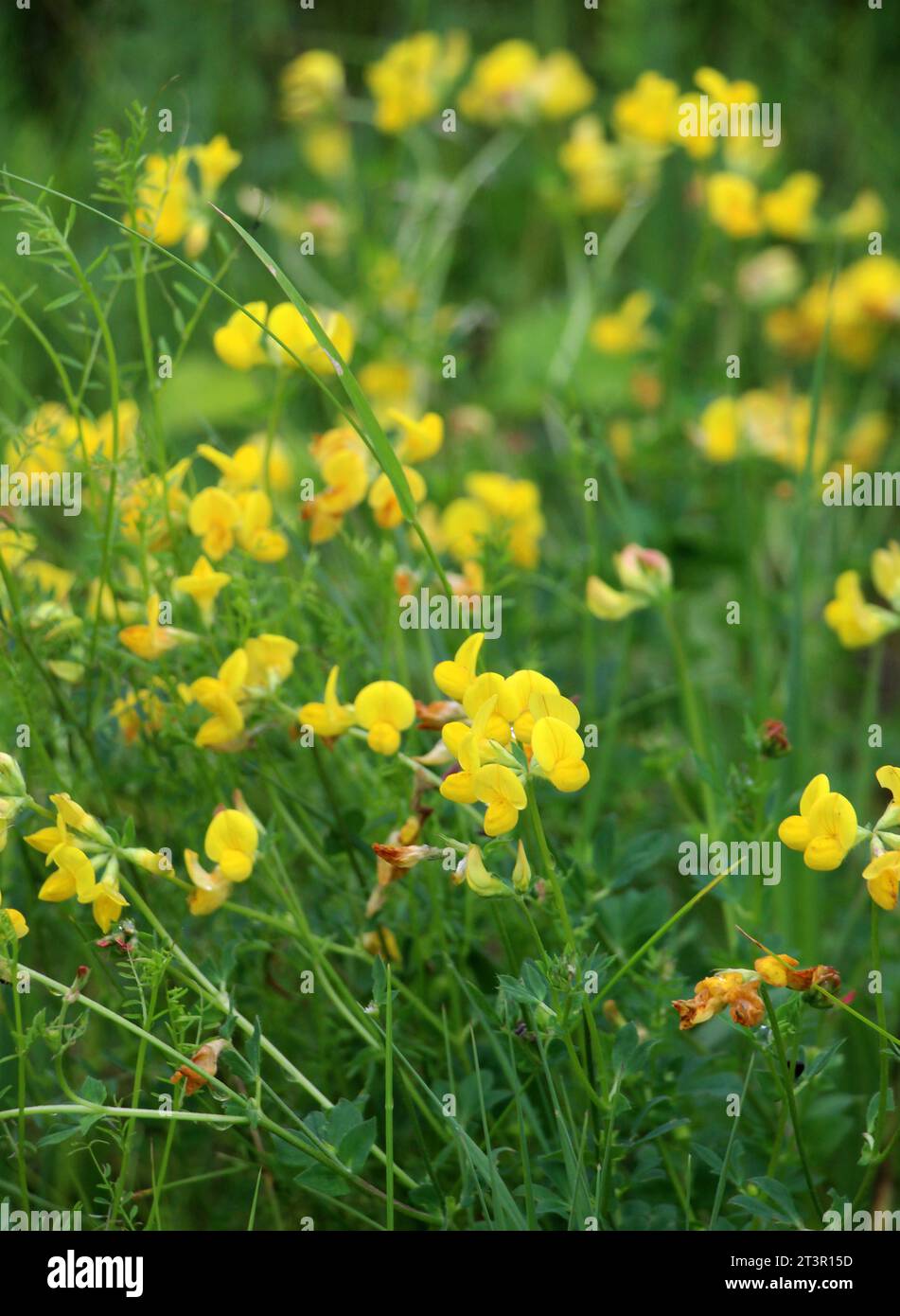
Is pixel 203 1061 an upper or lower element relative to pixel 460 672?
lower

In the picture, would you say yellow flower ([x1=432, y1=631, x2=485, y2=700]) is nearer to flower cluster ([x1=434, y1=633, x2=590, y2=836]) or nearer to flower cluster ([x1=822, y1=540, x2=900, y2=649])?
flower cluster ([x1=434, y1=633, x2=590, y2=836])

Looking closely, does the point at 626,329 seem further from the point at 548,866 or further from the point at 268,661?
the point at 548,866

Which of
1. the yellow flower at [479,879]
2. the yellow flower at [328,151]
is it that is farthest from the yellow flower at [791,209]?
the yellow flower at [479,879]

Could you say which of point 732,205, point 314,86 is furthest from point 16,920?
point 314,86

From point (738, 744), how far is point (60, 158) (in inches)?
66.2

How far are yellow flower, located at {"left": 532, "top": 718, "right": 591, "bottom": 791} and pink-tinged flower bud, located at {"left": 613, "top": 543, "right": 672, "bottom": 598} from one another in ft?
1.73

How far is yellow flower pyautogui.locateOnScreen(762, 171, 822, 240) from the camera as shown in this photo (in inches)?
86.7

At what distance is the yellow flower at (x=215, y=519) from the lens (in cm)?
129

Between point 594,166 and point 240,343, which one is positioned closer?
point 240,343

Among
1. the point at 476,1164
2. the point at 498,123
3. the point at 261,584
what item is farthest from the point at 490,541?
the point at 498,123

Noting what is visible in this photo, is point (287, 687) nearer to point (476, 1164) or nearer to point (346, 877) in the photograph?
point (346, 877)

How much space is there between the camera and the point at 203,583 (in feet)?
4.11

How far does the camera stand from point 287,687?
1366mm

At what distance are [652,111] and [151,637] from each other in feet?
4.44
